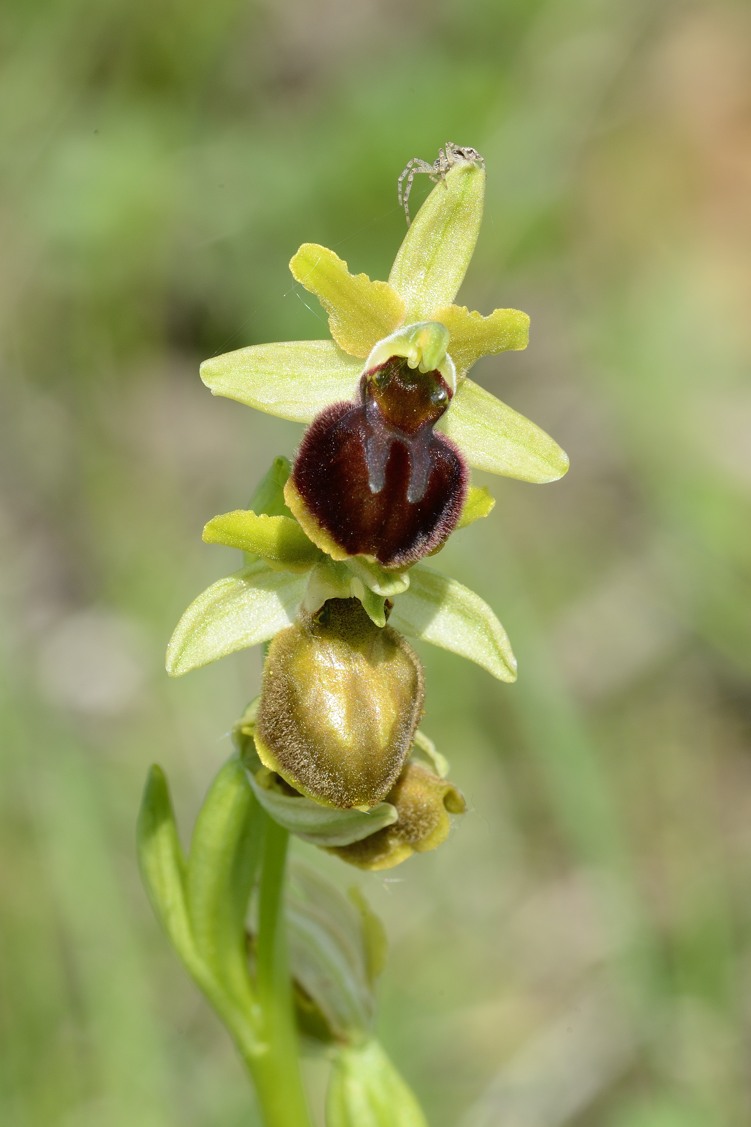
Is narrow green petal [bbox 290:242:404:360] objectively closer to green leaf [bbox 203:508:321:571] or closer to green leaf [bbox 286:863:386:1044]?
green leaf [bbox 203:508:321:571]

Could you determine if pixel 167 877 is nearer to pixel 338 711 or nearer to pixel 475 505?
pixel 338 711

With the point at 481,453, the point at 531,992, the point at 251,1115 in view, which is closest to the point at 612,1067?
the point at 531,992

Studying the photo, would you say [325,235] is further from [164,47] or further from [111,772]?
[111,772]

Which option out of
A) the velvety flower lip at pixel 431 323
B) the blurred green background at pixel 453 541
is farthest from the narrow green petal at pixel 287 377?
the blurred green background at pixel 453 541

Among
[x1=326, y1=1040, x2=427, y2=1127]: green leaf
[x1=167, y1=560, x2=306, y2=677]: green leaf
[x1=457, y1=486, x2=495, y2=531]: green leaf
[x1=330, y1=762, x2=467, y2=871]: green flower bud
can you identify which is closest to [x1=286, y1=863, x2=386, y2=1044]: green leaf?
[x1=326, y1=1040, x2=427, y2=1127]: green leaf

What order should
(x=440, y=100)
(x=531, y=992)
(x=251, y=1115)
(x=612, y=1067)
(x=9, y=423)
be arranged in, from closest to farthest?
(x=251, y=1115) → (x=612, y=1067) → (x=531, y=992) → (x=9, y=423) → (x=440, y=100)

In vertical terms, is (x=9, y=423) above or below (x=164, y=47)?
below

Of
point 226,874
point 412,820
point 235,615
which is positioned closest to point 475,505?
point 235,615
